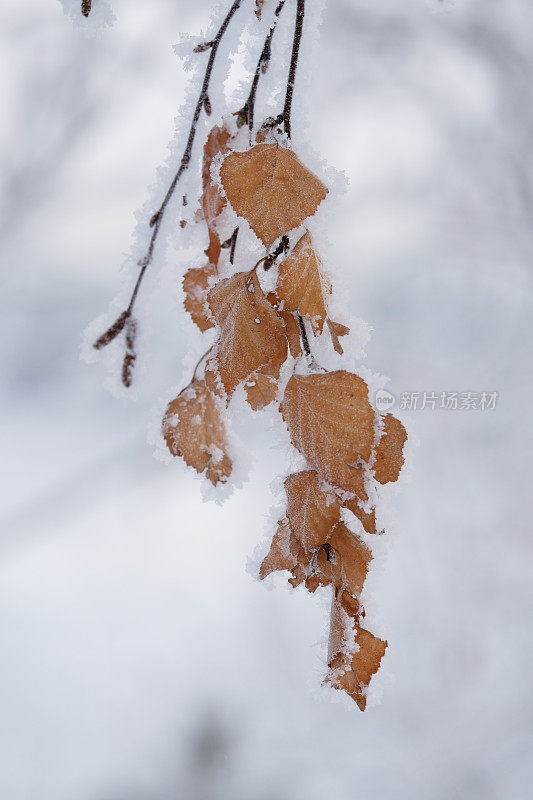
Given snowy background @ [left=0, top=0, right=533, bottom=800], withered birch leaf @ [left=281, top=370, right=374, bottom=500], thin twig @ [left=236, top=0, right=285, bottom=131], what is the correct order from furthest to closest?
1. snowy background @ [left=0, top=0, right=533, bottom=800]
2. thin twig @ [left=236, top=0, right=285, bottom=131]
3. withered birch leaf @ [left=281, top=370, right=374, bottom=500]

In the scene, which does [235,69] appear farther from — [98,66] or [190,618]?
[190,618]

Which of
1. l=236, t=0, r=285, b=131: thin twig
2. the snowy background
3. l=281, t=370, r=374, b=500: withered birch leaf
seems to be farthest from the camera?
the snowy background

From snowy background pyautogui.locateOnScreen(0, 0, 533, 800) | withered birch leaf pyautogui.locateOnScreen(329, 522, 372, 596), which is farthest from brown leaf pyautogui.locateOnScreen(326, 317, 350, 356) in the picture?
snowy background pyautogui.locateOnScreen(0, 0, 533, 800)

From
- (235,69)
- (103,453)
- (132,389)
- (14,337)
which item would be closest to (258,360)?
(132,389)

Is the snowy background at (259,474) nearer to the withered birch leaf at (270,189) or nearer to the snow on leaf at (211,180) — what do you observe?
the snow on leaf at (211,180)

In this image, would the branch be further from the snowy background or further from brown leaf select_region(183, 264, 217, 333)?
the snowy background

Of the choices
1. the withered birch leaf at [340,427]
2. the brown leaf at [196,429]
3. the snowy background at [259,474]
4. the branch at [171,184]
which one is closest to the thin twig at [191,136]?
the branch at [171,184]
